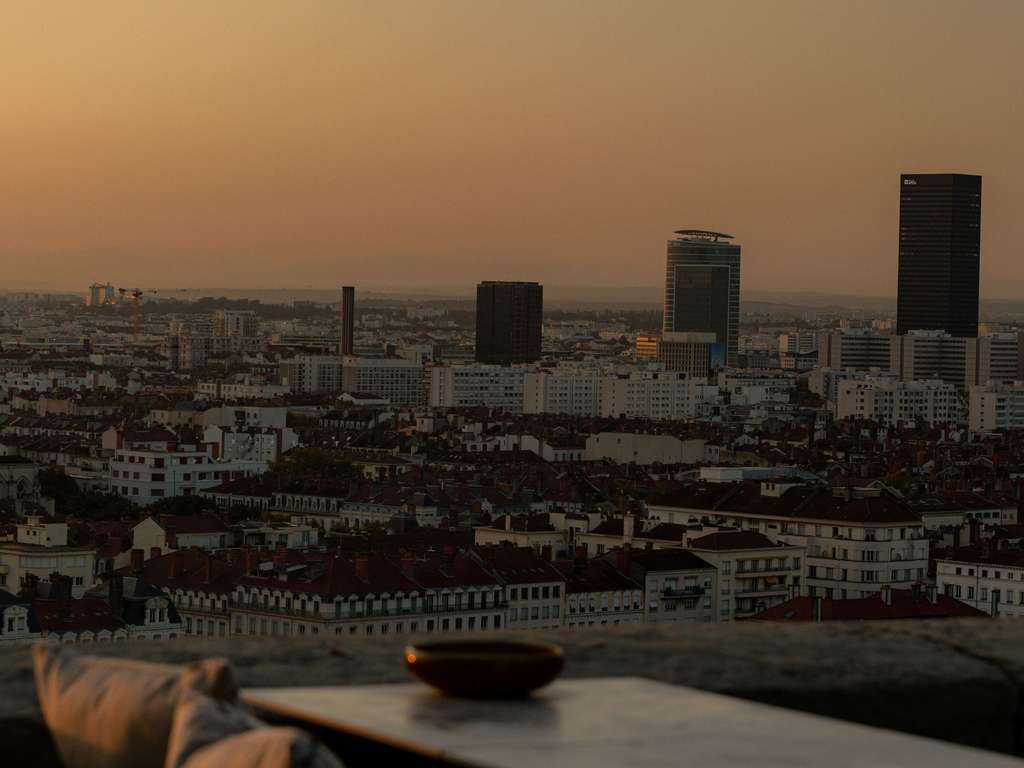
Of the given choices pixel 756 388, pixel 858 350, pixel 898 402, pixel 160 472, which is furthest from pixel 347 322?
pixel 160 472

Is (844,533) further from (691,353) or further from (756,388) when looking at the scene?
(691,353)

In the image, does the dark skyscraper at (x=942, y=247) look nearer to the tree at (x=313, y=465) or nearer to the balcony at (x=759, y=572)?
the tree at (x=313, y=465)

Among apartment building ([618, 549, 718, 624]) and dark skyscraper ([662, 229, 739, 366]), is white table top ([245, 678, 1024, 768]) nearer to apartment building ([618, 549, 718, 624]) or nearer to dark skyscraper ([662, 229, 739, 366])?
apartment building ([618, 549, 718, 624])

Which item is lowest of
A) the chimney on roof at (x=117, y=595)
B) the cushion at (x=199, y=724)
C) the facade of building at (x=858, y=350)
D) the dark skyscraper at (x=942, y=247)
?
the chimney on roof at (x=117, y=595)

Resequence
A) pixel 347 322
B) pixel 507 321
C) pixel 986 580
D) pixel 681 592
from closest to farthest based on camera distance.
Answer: pixel 681 592
pixel 986 580
pixel 347 322
pixel 507 321

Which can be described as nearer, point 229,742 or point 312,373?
point 229,742

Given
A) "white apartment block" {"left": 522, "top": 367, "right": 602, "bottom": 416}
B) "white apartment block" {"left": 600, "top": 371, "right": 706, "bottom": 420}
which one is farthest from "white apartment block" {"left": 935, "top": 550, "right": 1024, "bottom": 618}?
"white apartment block" {"left": 522, "top": 367, "right": 602, "bottom": 416}

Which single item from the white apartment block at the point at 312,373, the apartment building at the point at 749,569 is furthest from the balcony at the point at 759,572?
the white apartment block at the point at 312,373
